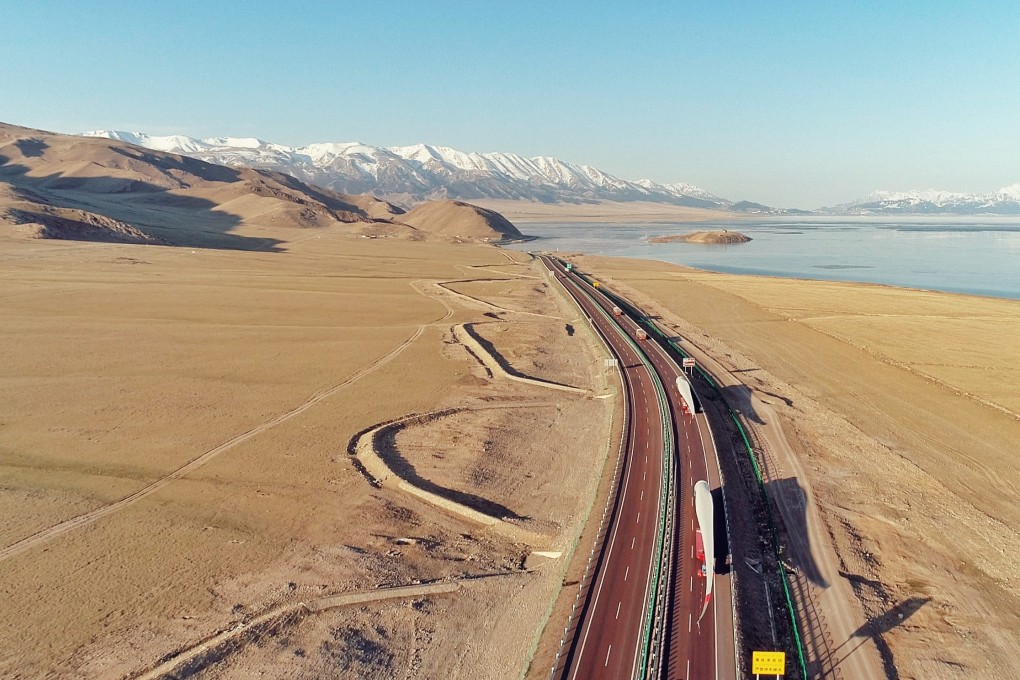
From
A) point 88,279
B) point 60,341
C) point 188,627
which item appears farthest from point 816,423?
point 88,279

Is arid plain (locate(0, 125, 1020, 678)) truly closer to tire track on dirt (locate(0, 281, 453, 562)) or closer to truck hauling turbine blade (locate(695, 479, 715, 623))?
tire track on dirt (locate(0, 281, 453, 562))

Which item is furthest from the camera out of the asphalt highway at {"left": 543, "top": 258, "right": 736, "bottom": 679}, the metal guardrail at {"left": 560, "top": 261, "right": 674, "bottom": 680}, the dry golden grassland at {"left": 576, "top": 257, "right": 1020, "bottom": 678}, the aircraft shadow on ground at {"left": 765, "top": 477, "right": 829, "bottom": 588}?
the aircraft shadow on ground at {"left": 765, "top": 477, "right": 829, "bottom": 588}

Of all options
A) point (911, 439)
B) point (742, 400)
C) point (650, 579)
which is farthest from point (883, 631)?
point (742, 400)

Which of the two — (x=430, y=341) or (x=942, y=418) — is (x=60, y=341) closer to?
(x=430, y=341)

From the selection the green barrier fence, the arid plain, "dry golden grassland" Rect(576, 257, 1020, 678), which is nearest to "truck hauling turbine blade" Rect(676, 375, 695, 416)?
the green barrier fence

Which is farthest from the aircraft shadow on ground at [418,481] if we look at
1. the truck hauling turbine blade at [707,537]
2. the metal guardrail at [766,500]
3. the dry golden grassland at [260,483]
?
the metal guardrail at [766,500]

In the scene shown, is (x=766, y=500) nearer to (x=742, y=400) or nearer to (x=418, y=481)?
(x=742, y=400)

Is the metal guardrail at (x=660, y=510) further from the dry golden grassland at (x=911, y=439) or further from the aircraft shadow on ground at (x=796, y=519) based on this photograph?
the dry golden grassland at (x=911, y=439)
